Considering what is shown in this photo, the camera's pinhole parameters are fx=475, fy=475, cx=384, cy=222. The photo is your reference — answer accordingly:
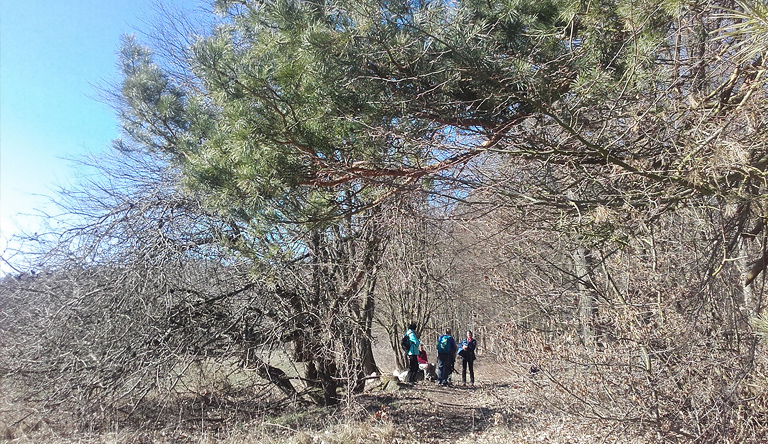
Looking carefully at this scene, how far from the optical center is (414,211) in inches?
254

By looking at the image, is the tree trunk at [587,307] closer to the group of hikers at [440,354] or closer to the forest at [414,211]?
the forest at [414,211]

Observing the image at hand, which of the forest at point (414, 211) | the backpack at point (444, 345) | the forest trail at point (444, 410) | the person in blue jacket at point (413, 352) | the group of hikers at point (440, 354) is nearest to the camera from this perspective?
the forest at point (414, 211)

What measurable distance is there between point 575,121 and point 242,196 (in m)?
2.85

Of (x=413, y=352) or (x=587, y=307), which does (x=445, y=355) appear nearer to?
(x=413, y=352)

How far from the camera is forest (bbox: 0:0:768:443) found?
339 cm

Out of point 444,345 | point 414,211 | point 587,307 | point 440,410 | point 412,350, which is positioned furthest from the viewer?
point 444,345

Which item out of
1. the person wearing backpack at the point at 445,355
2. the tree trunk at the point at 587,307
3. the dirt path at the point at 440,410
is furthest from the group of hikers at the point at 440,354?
the tree trunk at the point at 587,307

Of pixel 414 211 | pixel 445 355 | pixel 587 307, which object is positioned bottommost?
pixel 445 355

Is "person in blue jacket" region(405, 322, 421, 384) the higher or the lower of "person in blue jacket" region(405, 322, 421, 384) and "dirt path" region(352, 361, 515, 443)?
the higher

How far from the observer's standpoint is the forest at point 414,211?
3.39 meters

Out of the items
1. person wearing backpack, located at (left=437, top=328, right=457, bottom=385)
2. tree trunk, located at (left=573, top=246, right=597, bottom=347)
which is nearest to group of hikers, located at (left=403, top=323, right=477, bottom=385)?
person wearing backpack, located at (left=437, top=328, right=457, bottom=385)

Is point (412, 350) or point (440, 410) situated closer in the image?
point (440, 410)

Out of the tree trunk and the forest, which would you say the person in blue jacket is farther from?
the tree trunk

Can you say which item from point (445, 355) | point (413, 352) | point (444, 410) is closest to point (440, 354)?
point (445, 355)
